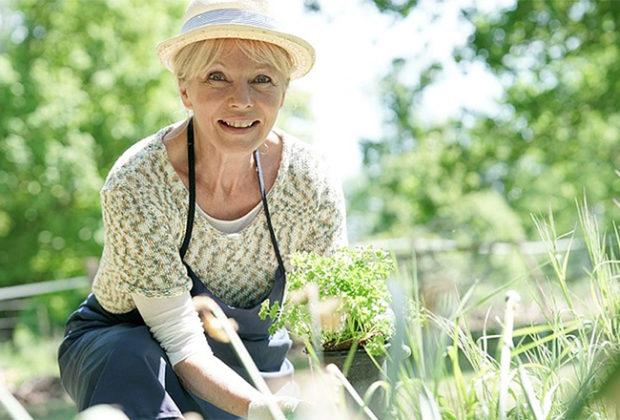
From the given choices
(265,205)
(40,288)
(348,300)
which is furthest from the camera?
(40,288)

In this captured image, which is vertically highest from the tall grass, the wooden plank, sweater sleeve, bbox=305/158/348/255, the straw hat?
the straw hat

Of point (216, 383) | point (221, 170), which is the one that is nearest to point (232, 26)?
point (221, 170)

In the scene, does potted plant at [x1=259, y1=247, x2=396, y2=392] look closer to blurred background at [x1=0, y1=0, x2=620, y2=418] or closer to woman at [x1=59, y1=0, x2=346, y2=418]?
woman at [x1=59, y1=0, x2=346, y2=418]

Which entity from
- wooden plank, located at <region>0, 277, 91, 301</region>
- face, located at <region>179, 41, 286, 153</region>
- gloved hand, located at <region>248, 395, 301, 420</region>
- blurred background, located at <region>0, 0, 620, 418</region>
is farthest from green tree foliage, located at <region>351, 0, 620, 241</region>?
wooden plank, located at <region>0, 277, 91, 301</region>

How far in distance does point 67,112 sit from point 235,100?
15.1 meters

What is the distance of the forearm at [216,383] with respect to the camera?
2.05 metres

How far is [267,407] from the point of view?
181 cm

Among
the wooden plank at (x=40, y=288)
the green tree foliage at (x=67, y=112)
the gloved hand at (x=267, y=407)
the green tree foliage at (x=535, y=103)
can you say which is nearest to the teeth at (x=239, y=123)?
the gloved hand at (x=267, y=407)

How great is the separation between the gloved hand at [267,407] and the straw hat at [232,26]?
2.89ft

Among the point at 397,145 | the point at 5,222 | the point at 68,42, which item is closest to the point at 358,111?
the point at 397,145

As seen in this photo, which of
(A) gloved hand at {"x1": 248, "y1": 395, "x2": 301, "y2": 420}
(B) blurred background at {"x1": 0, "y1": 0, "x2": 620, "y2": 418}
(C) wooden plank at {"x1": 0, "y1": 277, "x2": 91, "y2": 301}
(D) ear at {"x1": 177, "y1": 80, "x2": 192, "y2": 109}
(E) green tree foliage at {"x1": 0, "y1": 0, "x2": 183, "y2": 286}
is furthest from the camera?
(E) green tree foliage at {"x1": 0, "y1": 0, "x2": 183, "y2": 286}

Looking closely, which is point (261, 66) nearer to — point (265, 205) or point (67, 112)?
point (265, 205)

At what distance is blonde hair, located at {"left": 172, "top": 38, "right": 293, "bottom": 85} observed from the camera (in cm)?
227

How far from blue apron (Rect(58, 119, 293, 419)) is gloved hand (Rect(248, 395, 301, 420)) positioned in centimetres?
36
